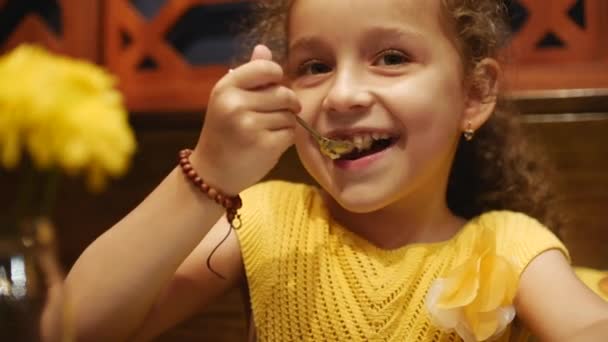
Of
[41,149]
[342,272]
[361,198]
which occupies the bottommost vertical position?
[342,272]

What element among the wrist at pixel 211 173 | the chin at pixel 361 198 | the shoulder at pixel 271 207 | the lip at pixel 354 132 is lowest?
the shoulder at pixel 271 207

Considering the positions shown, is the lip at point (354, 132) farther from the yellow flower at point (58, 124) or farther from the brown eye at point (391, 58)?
the yellow flower at point (58, 124)

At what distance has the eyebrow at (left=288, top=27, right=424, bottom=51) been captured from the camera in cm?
76

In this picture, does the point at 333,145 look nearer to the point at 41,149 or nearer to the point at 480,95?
the point at 480,95

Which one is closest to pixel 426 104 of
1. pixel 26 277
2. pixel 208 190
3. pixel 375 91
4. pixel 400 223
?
pixel 375 91

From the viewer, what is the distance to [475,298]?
2.29 ft

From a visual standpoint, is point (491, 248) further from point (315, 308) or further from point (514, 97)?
point (514, 97)

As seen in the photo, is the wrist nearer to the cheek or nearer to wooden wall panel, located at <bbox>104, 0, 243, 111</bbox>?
the cheek

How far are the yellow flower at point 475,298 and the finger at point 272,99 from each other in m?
0.24

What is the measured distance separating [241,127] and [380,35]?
210mm

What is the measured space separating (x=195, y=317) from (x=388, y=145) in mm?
660

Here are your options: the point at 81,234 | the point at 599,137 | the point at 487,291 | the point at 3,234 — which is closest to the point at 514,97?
the point at 599,137

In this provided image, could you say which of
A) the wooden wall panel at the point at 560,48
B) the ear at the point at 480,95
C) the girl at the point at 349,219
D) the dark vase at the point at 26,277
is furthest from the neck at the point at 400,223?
the dark vase at the point at 26,277

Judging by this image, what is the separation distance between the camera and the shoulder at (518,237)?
2.62 ft
